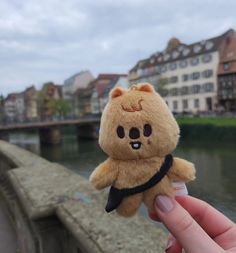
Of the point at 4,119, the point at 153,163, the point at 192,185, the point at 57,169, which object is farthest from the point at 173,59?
the point at 153,163

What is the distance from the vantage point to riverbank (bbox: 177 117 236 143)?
103 ft

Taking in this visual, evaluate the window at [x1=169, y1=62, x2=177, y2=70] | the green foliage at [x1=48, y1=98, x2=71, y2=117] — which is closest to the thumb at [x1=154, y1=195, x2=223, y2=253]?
the window at [x1=169, y1=62, x2=177, y2=70]

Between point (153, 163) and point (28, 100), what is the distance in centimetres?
9246

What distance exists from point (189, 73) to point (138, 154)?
172ft

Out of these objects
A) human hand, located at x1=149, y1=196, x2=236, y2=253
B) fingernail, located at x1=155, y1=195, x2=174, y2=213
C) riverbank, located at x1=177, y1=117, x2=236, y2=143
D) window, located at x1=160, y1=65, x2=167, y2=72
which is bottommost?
riverbank, located at x1=177, y1=117, x2=236, y2=143

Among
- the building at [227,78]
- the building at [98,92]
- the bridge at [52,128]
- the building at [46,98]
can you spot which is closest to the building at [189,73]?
the building at [227,78]

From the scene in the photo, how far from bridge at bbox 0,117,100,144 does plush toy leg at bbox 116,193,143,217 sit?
120ft

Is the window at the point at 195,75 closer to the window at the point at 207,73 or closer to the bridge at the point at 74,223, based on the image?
the window at the point at 207,73

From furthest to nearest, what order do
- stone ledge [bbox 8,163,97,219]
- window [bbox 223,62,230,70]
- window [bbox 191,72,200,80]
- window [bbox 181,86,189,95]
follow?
window [bbox 181,86,189,95]
window [bbox 191,72,200,80]
window [bbox 223,62,230,70]
stone ledge [bbox 8,163,97,219]

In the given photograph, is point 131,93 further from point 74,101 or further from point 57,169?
point 74,101

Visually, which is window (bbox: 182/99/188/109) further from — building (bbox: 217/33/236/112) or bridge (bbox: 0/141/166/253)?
bridge (bbox: 0/141/166/253)

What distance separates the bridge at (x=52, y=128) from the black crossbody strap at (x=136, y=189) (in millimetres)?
36485

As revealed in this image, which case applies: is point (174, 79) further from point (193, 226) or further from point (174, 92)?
point (193, 226)

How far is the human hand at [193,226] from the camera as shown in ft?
4.39
